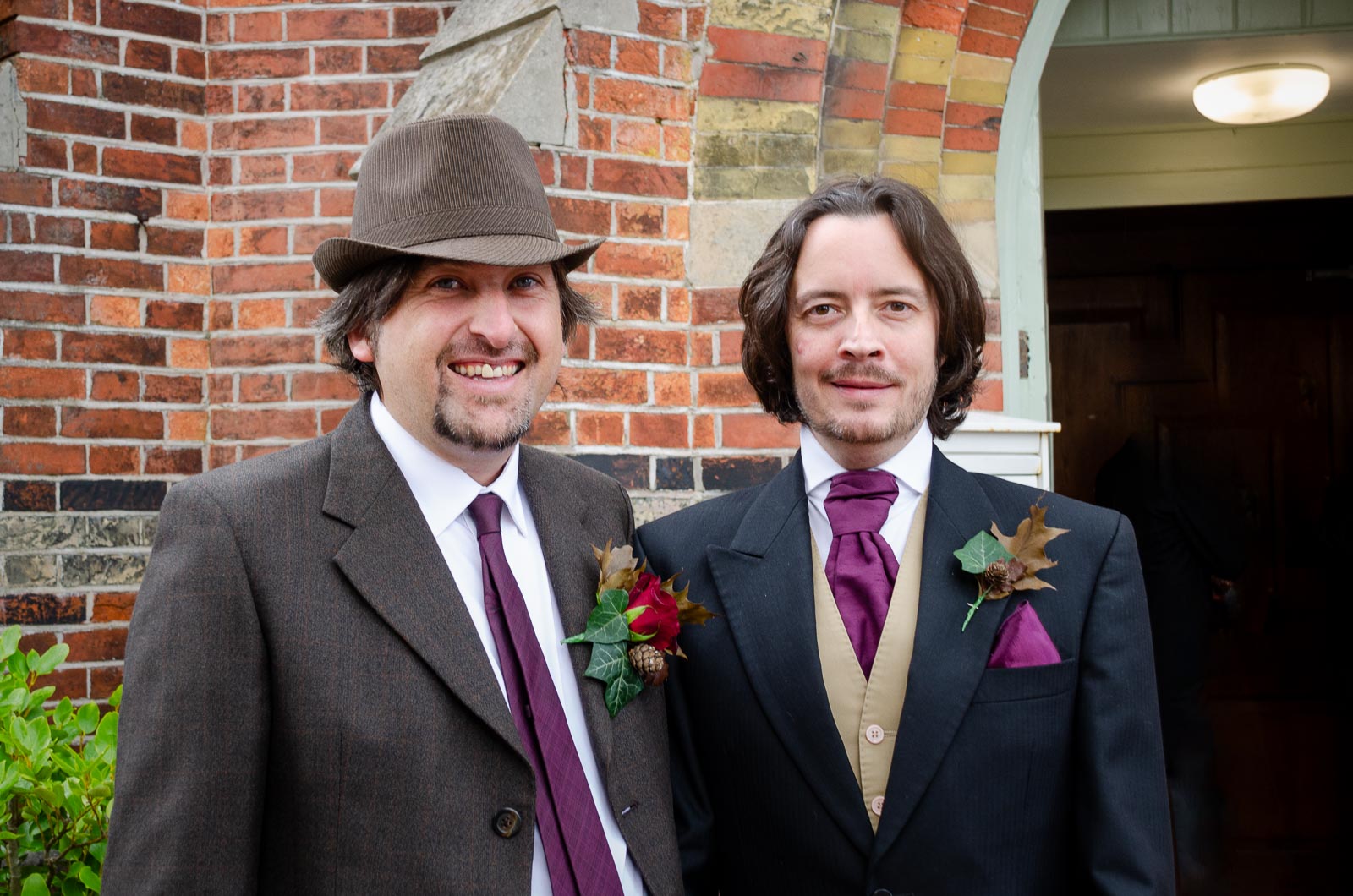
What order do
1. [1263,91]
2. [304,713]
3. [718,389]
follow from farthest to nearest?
[1263,91]
[718,389]
[304,713]

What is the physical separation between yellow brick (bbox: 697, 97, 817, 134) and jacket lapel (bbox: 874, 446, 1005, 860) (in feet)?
5.42

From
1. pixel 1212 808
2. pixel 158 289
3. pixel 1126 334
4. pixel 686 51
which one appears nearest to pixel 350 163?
pixel 158 289

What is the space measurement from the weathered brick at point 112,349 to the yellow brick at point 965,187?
238 cm

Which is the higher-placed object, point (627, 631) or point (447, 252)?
point (447, 252)

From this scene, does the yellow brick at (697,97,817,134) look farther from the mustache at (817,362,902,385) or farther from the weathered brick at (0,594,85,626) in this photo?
the weathered brick at (0,594,85,626)

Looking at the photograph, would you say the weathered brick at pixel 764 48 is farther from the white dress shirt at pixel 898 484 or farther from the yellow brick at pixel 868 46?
the white dress shirt at pixel 898 484

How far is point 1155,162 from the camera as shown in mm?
5656

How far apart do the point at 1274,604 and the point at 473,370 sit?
4.86 m

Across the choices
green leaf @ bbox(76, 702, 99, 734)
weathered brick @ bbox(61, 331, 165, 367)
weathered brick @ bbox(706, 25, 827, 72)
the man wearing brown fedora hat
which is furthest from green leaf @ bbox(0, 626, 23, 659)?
weathered brick @ bbox(706, 25, 827, 72)

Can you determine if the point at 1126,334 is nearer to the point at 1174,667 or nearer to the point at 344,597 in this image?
the point at 1174,667

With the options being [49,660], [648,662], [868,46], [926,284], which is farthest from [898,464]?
[868,46]

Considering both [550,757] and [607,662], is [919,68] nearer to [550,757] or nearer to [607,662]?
[607,662]

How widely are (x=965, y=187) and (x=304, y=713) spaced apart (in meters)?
2.82

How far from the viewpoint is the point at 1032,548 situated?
1.87 m
